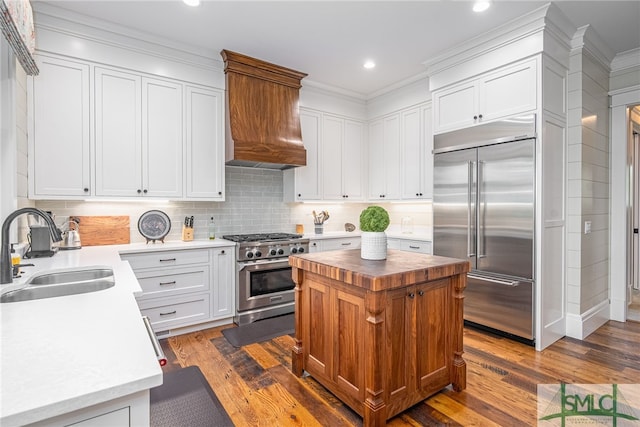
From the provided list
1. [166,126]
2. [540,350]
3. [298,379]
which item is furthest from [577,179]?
[166,126]

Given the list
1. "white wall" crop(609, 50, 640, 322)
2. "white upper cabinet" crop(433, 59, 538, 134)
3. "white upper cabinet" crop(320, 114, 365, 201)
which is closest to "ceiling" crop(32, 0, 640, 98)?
"white wall" crop(609, 50, 640, 322)

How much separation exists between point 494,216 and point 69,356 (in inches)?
128

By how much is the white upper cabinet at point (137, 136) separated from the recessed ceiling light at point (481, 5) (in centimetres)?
285

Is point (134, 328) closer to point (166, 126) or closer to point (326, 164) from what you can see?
point (166, 126)

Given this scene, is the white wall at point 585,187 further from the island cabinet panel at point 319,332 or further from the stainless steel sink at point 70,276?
the stainless steel sink at point 70,276

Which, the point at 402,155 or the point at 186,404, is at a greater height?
the point at 402,155

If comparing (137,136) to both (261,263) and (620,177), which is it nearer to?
(261,263)

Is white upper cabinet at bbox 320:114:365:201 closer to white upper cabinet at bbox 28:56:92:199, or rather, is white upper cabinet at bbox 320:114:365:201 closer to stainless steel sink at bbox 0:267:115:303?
white upper cabinet at bbox 28:56:92:199

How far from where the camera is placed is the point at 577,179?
311cm

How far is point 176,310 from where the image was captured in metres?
3.21

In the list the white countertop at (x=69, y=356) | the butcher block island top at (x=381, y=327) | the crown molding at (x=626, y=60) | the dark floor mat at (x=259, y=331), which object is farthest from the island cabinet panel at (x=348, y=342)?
the crown molding at (x=626, y=60)

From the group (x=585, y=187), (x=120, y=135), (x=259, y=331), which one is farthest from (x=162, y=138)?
(x=585, y=187)

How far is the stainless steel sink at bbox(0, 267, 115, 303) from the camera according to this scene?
5.10 feet

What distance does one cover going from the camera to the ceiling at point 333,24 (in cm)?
271
